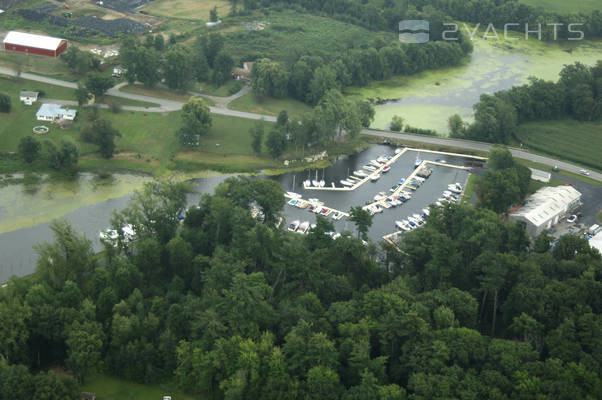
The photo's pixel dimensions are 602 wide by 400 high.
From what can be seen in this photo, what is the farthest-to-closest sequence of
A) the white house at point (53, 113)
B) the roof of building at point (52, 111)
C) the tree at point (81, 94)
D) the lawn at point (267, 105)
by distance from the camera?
the lawn at point (267, 105) → the tree at point (81, 94) → the roof of building at point (52, 111) → the white house at point (53, 113)

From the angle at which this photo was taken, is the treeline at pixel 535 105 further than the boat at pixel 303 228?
Yes

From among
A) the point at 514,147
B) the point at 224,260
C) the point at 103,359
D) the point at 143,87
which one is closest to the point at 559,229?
the point at 514,147

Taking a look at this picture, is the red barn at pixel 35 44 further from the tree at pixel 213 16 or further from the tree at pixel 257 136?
the tree at pixel 257 136

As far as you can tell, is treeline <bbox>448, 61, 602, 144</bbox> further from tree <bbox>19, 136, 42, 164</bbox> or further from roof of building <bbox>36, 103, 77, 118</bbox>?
tree <bbox>19, 136, 42, 164</bbox>

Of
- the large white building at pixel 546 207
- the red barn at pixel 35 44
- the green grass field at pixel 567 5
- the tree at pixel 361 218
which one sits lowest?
the large white building at pixel 546 207

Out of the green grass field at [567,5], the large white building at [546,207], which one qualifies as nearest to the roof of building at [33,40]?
the large white building at [546,207]

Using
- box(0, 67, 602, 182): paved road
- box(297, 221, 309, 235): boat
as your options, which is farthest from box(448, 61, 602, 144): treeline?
box(297, 221, 309, 235): boat
